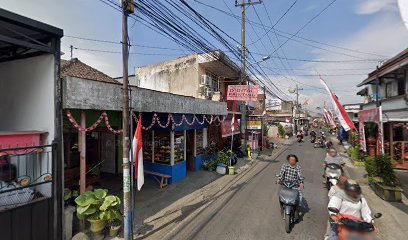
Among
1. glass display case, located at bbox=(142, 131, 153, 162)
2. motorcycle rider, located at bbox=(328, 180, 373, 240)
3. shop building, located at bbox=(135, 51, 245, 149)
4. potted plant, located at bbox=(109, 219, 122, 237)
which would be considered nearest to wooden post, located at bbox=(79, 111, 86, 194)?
potted plant, located at bbox=(109, 219, 122, 237)

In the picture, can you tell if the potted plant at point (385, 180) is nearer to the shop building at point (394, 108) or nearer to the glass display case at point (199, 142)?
the shop building at point (394, 108)

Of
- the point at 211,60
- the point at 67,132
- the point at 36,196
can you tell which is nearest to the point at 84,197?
the point at 36,196

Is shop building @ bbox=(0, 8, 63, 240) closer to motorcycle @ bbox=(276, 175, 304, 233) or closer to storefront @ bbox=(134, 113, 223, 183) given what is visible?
storefront @ bbox=(134, 113, 223, 183)

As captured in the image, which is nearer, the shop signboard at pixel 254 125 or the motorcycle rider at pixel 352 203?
the motorcycle rider at pixel 352 203

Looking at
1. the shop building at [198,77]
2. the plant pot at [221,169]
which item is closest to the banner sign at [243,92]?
the shop building at [198,77]

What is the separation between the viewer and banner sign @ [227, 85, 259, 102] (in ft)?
42.6

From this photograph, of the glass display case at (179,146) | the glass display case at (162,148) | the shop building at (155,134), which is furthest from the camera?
the glass display case at (179,146)

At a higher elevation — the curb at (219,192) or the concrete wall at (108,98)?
the concrete wall at (108,98)

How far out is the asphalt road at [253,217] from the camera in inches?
220

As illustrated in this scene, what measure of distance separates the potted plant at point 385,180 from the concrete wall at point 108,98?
813 cm

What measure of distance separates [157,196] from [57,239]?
3.68 m

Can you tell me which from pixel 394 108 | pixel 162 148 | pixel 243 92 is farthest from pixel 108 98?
pixel 394 108

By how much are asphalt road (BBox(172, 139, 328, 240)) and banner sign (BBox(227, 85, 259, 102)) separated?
5.38 m

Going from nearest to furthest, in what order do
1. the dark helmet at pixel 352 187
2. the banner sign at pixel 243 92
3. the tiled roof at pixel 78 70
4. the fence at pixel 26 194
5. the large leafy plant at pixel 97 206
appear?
the dark helmet at pixel 352 187 < the fence at pixel 26 194 < the large leafy plant at pixel 97 206 < the tiled roof at pixel 78 70 < the banner sign at pixel 243 92
